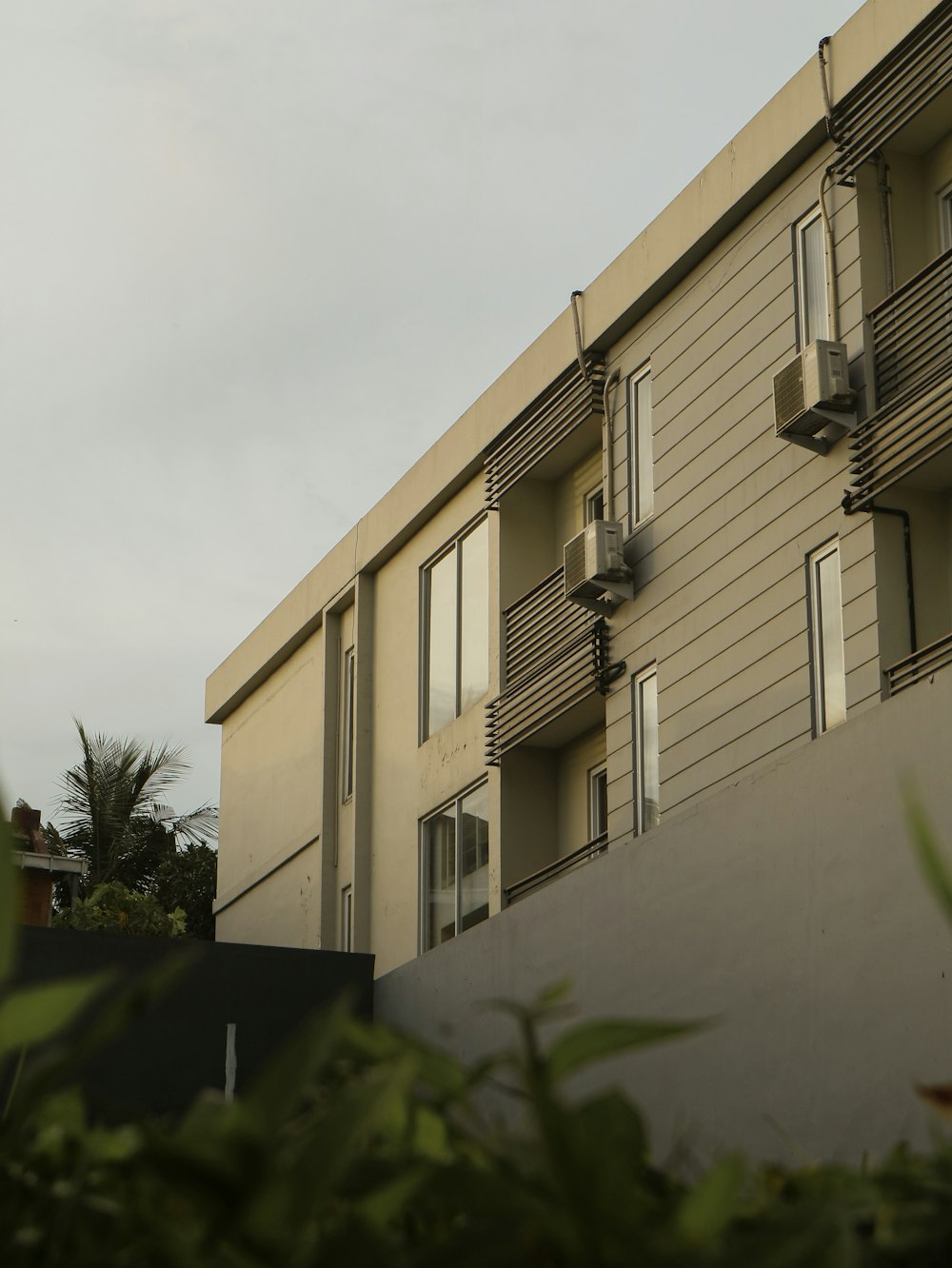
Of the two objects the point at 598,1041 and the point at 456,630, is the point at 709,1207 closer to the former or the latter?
the point at 598,1041

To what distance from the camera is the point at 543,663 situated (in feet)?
49.3

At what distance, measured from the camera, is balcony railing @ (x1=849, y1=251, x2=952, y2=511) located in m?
10.4

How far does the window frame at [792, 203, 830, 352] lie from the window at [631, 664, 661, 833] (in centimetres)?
293

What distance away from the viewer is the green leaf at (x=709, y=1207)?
622mm

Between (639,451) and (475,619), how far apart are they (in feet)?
10.5

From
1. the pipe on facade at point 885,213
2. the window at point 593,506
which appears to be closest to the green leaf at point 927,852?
the pipe on facade at point 885,213

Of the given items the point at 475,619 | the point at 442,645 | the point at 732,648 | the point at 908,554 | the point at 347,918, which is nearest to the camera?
the point at 908,554

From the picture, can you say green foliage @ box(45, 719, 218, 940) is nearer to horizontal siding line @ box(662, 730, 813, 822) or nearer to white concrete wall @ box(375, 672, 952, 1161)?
horizontal siding line @ box(662, 730, 813, 822)

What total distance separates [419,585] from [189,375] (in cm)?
2037

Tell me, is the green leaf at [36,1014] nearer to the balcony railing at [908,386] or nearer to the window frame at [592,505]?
A: the balcony railing at [908,386]

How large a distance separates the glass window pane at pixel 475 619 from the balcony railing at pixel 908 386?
19.5 feet

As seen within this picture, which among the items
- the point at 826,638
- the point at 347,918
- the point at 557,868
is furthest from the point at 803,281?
the point at 347,918

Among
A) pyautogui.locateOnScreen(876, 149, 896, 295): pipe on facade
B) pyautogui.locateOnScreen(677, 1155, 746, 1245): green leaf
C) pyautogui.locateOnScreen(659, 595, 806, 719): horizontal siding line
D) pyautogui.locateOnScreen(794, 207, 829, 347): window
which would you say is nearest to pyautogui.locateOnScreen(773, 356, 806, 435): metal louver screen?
pyautogui.locateOnScreen(794, 207, 829, 347): window

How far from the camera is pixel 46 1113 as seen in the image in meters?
0.87
